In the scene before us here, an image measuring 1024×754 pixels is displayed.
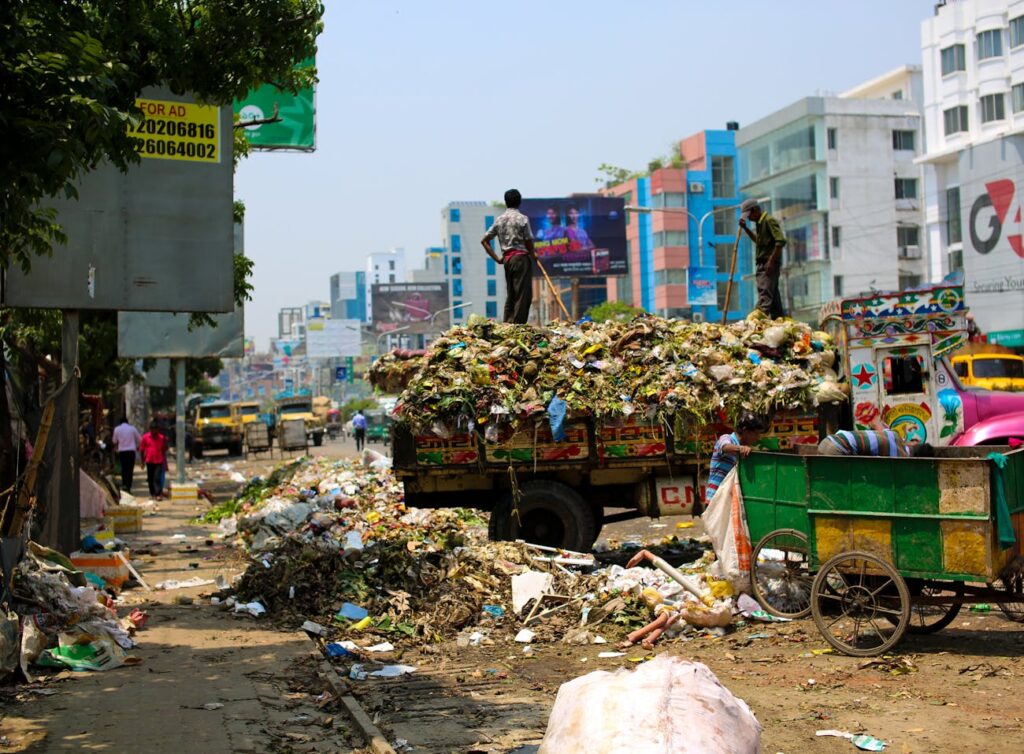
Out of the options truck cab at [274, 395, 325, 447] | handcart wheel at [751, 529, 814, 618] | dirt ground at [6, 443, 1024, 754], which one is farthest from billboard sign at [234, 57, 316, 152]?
truck cab at [274, 395, 325, 447]

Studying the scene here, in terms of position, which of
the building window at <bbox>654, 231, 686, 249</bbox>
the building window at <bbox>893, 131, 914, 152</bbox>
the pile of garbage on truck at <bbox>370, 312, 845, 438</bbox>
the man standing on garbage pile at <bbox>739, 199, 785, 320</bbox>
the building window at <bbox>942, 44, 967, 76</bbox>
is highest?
the building window at <bbox>942, 44, 967, 76</bbox>

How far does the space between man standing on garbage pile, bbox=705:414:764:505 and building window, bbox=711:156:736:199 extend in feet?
210

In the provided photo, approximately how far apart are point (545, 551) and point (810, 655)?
3.60 meters

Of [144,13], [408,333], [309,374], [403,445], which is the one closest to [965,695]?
[403,445]

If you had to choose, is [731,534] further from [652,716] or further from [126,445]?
[126,445]

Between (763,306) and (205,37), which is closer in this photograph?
(205,37)

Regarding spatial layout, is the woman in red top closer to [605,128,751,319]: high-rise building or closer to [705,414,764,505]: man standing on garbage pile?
[705,414,764,505]: man standing on garbage pile

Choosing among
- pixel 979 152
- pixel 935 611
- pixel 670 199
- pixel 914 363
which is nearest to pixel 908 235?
pixel 670 199

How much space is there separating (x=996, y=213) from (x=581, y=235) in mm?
27716

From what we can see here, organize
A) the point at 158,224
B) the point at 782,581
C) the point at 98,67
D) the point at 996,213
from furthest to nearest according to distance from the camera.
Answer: the point at 996,213
the point at 158,224
the point at 782,581
the point at 98,67

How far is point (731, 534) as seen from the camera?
908 centimetres

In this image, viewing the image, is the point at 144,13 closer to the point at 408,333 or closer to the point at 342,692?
the point at 342,692

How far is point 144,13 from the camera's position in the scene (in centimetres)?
995

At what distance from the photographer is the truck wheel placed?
37.1 ft
